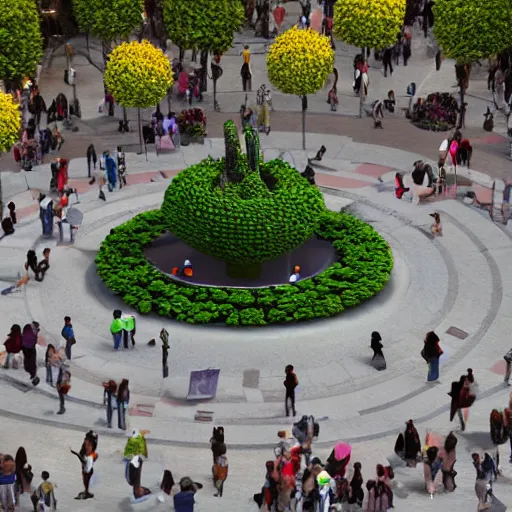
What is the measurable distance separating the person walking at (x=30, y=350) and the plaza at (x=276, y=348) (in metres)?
0.34

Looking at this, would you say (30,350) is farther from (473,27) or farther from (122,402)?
(473,27)

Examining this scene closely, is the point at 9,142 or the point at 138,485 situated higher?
the point at 9,142

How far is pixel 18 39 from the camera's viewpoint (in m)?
59.5

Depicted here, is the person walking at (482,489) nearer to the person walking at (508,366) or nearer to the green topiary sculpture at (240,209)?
the person walking at (508,366)

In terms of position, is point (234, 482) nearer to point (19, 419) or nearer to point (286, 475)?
point (286, 475)

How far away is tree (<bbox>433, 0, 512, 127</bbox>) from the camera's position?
199 ft

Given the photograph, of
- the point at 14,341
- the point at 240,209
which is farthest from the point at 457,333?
the point at 14,341

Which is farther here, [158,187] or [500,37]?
[500,37]

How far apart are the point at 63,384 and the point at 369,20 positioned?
27.0m

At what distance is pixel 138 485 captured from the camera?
118ft

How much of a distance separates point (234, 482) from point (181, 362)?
7.24 meters

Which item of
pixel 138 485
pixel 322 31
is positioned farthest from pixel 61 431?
pixel 322 31

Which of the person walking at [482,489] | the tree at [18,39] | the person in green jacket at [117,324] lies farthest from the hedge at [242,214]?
the tree at [18,39]

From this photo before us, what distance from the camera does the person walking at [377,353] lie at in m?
43.4
